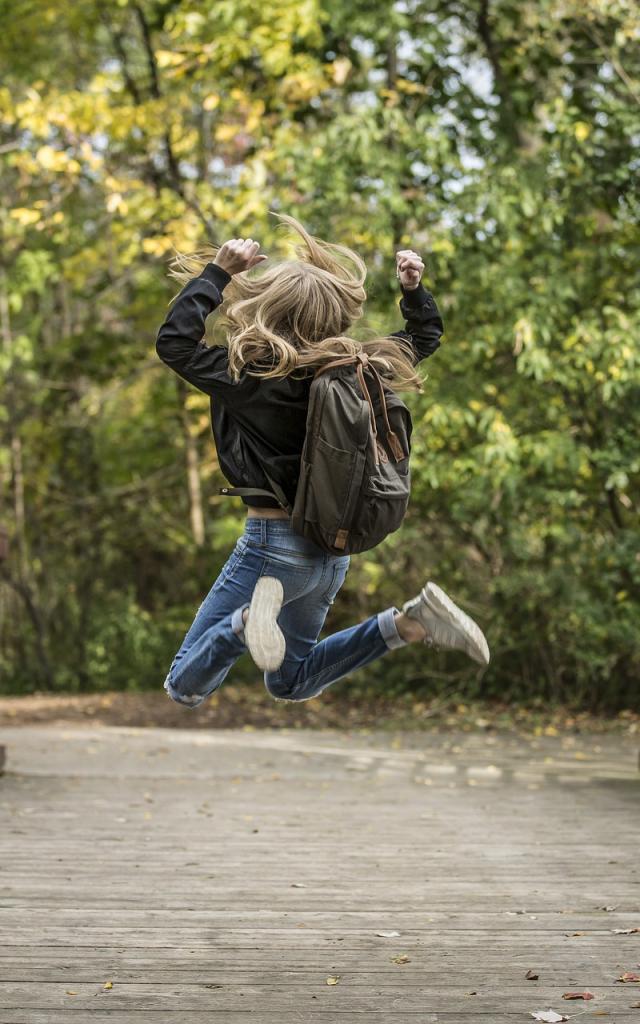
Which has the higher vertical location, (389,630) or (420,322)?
(420,322)

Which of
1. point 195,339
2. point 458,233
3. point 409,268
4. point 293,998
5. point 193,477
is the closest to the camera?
point 293,998

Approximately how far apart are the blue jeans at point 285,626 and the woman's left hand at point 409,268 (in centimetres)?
92

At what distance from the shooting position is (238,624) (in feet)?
13.9

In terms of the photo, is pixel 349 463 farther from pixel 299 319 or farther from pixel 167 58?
pixel 167 58

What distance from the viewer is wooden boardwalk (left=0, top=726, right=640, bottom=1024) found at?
3949 mm

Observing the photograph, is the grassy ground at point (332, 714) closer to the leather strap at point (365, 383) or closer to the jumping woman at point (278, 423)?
the jumping woman at point (278, 423)

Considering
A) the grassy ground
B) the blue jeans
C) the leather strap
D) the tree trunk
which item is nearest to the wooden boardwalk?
the blue jeans

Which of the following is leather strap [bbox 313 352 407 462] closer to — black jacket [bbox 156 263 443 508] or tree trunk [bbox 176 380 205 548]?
black jacket [bbox 156 263 443 508]

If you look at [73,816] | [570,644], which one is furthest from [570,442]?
[73,816]

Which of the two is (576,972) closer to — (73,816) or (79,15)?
(73,816)

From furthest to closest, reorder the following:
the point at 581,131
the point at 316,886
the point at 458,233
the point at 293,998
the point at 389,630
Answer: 1. the point at 458,233
2. the point at 581,131
3. the point at 316,886
4. the point at 389,630
5. the point at 293,998

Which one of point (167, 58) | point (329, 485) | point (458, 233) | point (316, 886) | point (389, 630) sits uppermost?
point (329, 485)

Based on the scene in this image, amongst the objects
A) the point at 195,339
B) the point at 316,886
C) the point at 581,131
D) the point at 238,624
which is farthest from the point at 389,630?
the point at 581,131

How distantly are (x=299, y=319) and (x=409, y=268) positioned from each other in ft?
1.52
